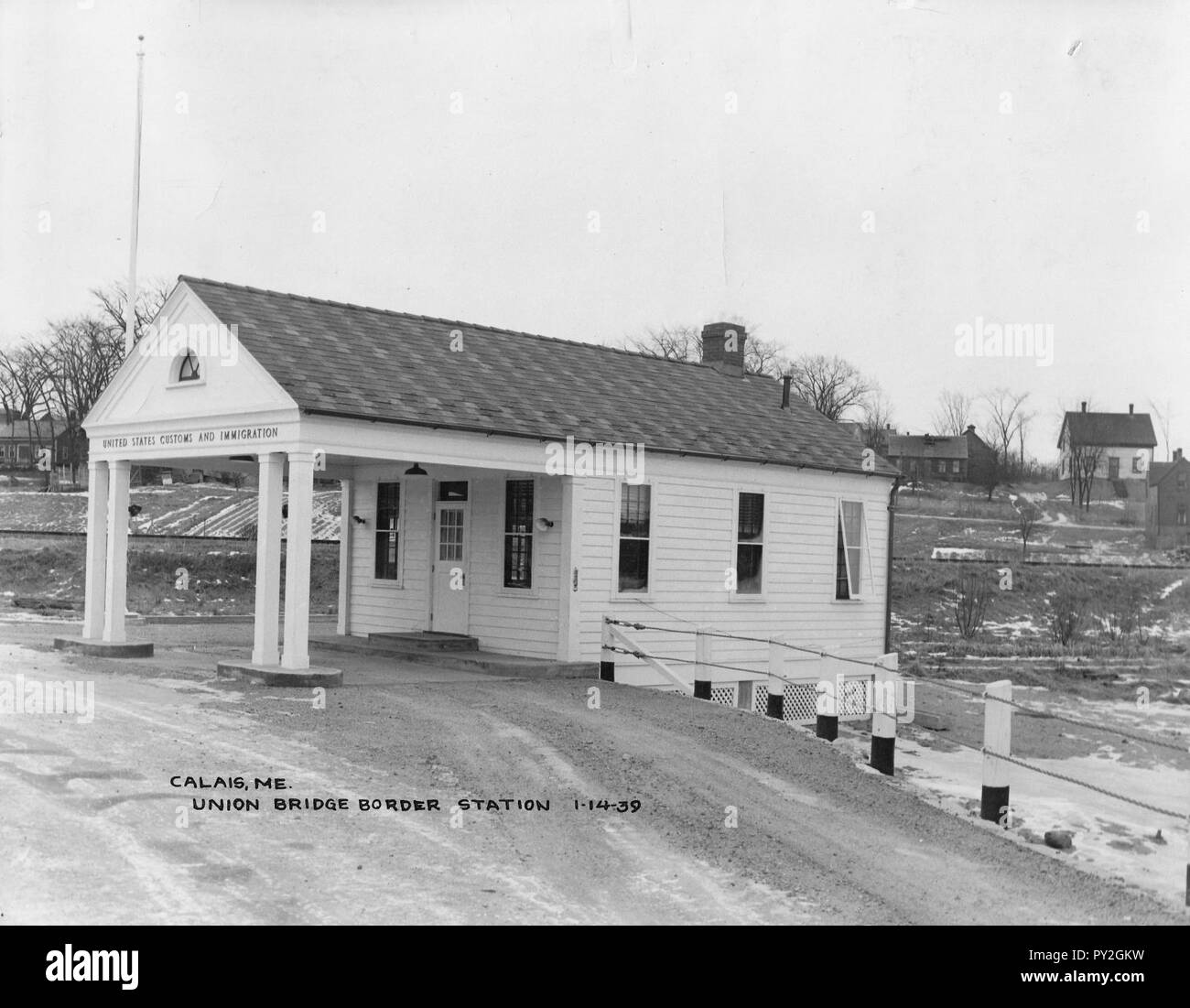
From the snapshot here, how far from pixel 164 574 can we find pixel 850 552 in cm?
2141

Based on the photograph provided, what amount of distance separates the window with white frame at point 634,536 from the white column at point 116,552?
6.87 meters

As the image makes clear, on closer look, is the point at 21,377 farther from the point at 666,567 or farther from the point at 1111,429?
the point at 1111,429

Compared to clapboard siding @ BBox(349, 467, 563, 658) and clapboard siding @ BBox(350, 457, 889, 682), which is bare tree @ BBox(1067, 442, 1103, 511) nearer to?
clapboard siding @ BBox(350, 457, 889, 682)

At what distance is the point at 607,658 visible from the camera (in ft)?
56.1

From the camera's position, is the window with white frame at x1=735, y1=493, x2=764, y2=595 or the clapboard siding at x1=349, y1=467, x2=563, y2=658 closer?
the clapboard siding at x1=349, y1=467, x2=563, y2=658

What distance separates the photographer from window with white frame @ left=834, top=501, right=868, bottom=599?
70.1 ft

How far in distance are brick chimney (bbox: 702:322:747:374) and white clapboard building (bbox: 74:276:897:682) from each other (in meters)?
1.18

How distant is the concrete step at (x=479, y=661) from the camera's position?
16703 millimetres

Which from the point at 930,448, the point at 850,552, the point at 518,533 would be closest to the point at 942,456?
the point at 930,448

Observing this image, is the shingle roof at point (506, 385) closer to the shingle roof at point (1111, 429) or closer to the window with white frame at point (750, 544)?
the window with white frame at point (750, 544)

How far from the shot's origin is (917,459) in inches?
3533

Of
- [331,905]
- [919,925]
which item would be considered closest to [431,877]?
[331,905]

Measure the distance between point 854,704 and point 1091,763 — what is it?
4.57 meters

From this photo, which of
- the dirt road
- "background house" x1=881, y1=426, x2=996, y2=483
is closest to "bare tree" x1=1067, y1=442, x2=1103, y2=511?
"background house" x1=881, y1=426, x2=996, y2=483
